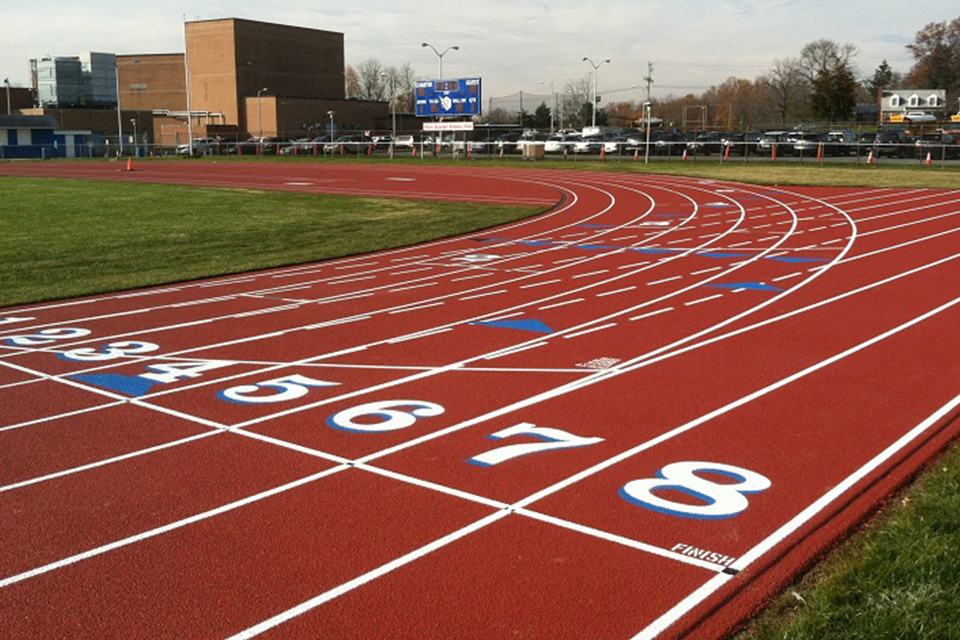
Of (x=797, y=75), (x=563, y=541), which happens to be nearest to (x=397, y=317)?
(x=563, y=541)

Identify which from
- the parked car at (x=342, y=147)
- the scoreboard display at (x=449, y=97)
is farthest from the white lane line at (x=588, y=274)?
the parked car at (x=342, y=147)

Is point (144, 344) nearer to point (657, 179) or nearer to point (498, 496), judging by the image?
point (498, 496)

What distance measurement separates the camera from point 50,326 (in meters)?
11.6

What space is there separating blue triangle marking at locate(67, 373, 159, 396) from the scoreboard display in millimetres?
53896

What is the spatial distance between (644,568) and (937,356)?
610 centimetres

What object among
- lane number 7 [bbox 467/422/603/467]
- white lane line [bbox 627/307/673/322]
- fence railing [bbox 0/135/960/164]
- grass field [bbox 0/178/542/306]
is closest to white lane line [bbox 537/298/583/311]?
white lane line [bbox 627/307/673/322]

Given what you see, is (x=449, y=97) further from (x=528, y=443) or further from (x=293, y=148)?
(x=528, y=443)

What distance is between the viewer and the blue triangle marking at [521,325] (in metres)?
11.1

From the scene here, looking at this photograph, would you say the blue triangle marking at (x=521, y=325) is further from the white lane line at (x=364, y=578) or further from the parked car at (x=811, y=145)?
the parked car at (x=811, y=145)

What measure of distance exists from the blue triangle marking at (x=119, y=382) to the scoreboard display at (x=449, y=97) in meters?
53.9

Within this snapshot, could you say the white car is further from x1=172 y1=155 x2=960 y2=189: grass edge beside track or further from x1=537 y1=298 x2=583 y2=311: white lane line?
x1=537 y1=298 x2=583 y2=311: white lane line

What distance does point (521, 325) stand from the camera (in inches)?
448

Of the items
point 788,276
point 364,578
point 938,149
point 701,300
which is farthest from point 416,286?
point 938,149

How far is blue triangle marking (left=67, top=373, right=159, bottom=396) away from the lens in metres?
8.52
